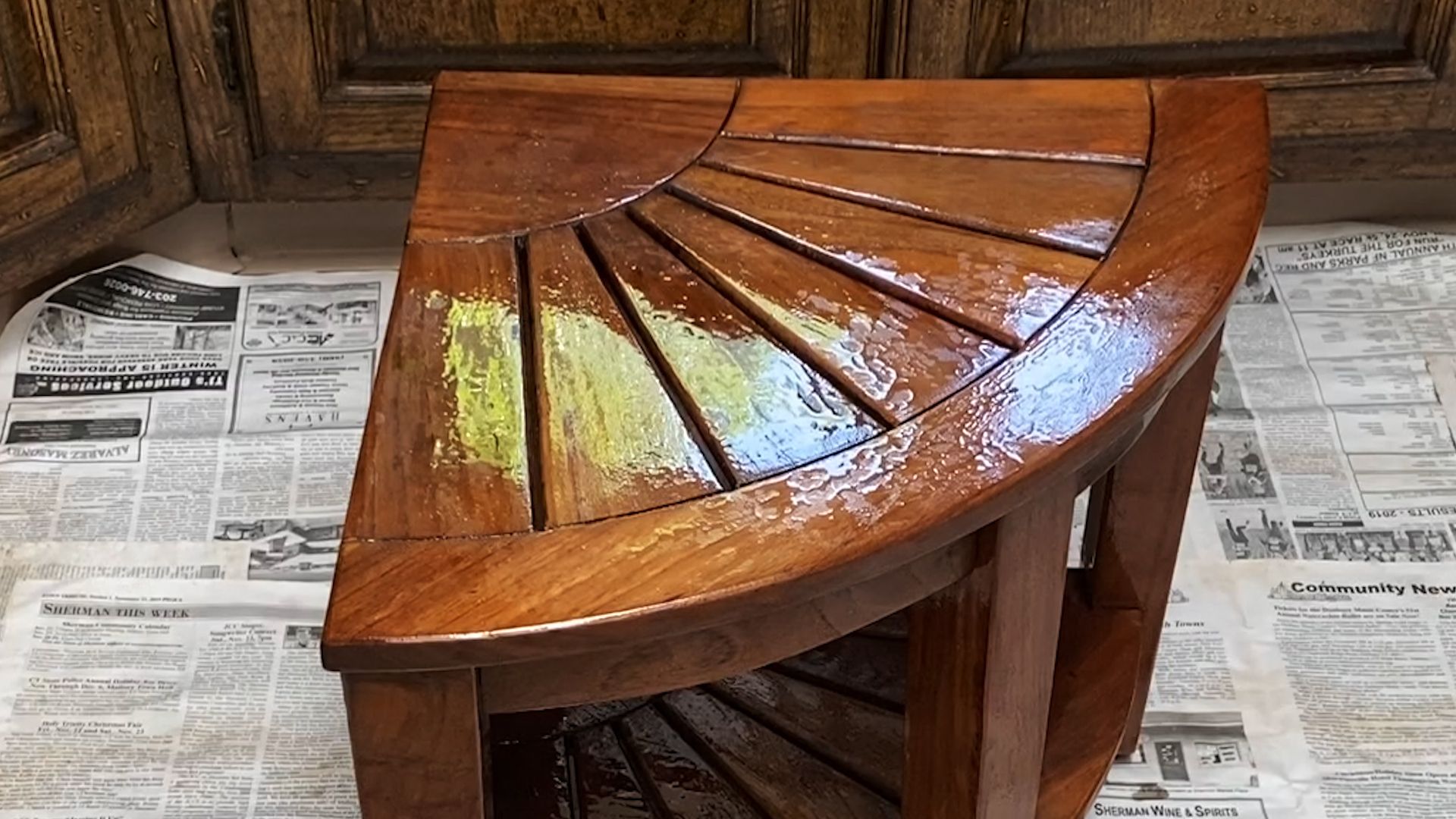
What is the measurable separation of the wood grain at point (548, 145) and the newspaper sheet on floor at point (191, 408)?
381mm

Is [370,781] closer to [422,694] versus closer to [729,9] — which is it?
[422,694]

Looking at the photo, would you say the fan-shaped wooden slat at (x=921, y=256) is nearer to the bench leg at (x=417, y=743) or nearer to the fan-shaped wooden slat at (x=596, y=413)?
the fan-shaped wooden slat at (x=596, y=413)

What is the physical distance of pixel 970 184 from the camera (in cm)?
75

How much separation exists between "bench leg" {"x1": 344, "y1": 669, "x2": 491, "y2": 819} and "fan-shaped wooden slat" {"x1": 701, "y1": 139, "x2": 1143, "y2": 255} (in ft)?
1.02

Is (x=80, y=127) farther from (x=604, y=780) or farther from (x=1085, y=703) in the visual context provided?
(x=1085, y=703)

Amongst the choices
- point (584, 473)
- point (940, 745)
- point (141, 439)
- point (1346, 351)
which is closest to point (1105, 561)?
point (940, 745)

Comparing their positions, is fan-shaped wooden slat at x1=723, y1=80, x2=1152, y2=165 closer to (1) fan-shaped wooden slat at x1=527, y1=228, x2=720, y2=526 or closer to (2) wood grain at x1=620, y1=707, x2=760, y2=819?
(1) fan-shaped wooden slat at x1=527, y1=228, x2=720, y2=526

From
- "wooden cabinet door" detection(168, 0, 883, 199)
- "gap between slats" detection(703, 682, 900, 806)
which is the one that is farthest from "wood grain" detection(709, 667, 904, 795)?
"wooden cabinet door" detection(168, 0, 883, 199)

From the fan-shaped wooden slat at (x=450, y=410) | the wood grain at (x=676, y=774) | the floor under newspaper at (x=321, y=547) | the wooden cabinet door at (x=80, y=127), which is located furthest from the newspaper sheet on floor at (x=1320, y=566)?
the wooden cabinet door at (x=80, y=127)

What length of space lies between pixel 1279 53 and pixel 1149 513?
544mm

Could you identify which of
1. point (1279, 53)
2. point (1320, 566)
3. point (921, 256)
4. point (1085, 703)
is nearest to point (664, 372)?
point (921, 256)

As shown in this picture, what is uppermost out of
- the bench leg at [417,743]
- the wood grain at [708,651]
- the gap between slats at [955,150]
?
the gap between slats at [955,150]

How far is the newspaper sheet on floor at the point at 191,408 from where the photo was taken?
1.09 metres

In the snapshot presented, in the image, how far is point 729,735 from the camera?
0.86 meters
